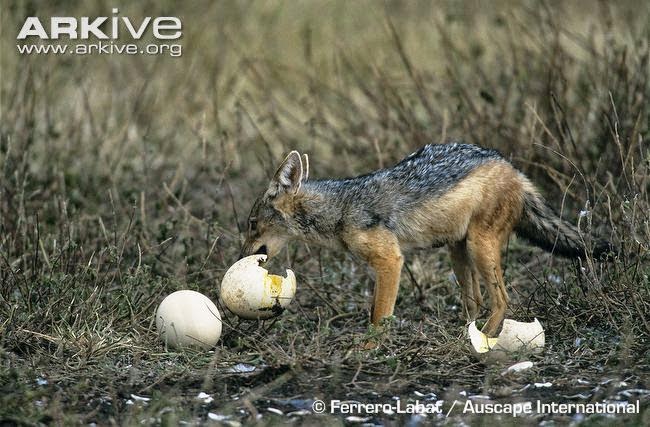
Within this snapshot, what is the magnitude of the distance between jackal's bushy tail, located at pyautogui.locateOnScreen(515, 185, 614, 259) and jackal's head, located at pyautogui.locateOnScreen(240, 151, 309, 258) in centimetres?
158

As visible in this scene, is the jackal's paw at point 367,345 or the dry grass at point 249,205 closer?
the dry grass at point 249,205

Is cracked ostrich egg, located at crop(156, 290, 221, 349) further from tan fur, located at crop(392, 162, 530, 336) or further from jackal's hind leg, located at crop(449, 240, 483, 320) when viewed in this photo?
jackal's hind leg, located at crop(449, 240, 483, 320)

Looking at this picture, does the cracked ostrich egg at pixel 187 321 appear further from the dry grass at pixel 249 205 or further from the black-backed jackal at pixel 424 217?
the black-backed jackal at pixel 424 217

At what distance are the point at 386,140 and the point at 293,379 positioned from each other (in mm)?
4278

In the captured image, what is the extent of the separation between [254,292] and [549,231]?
2.10 metres

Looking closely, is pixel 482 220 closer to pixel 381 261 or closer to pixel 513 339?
pixel 381 261

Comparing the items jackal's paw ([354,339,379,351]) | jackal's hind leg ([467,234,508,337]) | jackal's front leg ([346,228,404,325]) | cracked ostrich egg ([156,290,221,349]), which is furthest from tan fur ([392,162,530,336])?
cracked ostrich egg ([156,290,221,349])

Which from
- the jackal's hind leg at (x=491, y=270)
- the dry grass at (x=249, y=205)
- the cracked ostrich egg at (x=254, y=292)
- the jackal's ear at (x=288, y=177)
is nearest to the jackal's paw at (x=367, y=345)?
the dry grass at (x=249, y=205)

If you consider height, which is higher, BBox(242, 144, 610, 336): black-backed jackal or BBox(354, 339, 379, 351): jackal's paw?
BBox(242, 144, 610, 336): black-backed jackal

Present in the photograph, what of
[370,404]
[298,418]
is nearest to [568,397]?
[370,404]

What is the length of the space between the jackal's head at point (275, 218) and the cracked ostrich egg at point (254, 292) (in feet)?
2.35

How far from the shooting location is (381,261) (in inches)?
284

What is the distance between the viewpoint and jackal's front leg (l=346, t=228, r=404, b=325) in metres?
7.16

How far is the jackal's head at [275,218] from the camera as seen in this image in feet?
24.7
